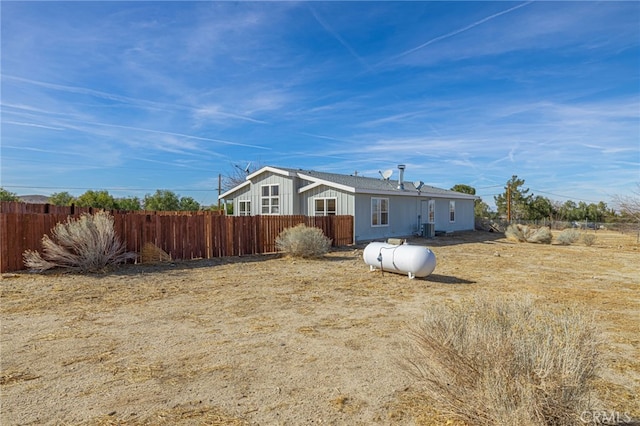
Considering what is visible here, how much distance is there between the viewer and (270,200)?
1947 centimetres

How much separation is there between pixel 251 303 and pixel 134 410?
3425 millimetres

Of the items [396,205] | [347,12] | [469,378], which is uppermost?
[347,12]

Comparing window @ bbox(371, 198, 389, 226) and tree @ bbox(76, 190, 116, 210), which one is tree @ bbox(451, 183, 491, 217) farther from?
tree @ bbox(76, 190, 116, 210)

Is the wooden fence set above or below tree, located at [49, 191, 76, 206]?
below

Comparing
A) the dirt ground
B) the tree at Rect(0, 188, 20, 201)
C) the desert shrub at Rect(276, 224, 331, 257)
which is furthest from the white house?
the tree at Rect(0, 188, 20, 201)

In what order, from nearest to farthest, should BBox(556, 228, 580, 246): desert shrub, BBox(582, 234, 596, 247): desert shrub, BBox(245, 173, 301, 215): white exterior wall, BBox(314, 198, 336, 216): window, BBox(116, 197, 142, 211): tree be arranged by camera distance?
BBox(314, 198, 336, 216): window, BBox(582, 234, 596, 247): desert shrub, BBox(556, 228, 580, 246): desert shrub, BBox(245, 173, 301, 215): white exterior wall, BBox(116, 197, 142, 211): tree

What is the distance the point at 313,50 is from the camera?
598 inches

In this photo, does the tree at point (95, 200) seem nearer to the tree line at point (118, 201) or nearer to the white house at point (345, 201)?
the tree line at point (118, 201)

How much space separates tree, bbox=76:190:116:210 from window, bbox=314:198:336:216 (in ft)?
64.8

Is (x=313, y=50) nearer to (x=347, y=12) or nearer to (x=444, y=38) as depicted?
(x=347, y=12)

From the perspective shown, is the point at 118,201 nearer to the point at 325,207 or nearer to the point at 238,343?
the point at 325,207

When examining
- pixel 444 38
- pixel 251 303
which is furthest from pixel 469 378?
pixel 444 38

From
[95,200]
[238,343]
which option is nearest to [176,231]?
[238,343]

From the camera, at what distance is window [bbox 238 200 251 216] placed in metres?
20.9
